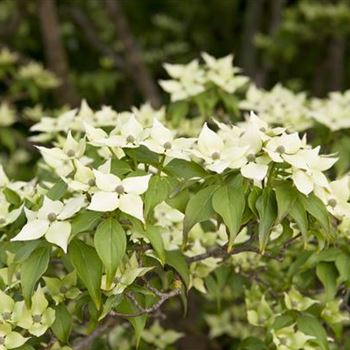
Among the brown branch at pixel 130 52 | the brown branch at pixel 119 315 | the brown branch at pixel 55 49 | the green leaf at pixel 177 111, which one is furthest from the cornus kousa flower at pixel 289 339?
the brown branch at pixel 55 49

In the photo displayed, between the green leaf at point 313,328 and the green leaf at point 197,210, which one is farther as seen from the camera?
the green leaf at point 313,328

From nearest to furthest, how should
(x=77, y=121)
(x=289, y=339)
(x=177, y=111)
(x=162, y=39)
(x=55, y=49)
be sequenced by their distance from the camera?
(x=289, y=339), (x=77, y=121), (x=177, y=111), (x=55, y=49), (x=162, y=39)

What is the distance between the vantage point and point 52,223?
1304 mm

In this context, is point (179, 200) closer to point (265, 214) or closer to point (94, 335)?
point (265, 214)

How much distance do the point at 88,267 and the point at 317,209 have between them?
41 cm

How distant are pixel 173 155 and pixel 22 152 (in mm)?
2887

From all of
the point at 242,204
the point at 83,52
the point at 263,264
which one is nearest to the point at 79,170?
the point at 242,204

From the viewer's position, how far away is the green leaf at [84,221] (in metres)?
1.27

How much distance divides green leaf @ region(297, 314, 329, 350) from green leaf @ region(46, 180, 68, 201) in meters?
0.59

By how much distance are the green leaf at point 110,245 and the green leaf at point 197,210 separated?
0.14 metres

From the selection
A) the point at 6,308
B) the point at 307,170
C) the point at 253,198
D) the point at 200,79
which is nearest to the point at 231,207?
the point at 253,198

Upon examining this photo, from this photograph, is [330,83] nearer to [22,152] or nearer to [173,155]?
[22,152]

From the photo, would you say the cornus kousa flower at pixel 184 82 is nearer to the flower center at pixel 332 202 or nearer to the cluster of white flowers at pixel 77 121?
the cluster of white flowers at pixel 77 121

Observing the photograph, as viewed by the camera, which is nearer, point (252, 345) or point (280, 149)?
point (280, 149)
